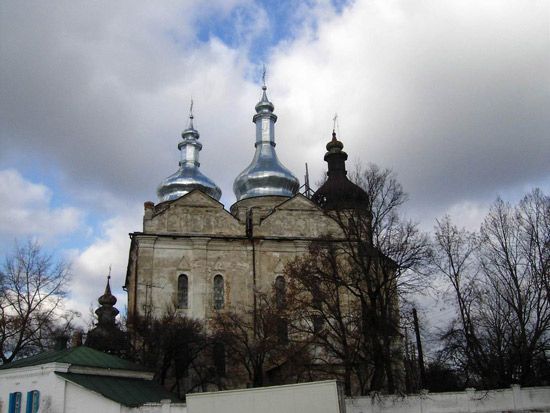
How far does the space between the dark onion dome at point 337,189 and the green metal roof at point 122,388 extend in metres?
9.93

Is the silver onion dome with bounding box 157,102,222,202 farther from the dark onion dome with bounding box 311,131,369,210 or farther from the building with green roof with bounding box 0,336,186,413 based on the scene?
the building with green roof with bounding box 0,336,186,413

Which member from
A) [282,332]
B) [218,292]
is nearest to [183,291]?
[218,292]

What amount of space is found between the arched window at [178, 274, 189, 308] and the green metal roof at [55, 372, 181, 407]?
A: 874 centimetres

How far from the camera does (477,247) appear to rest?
27.6 m

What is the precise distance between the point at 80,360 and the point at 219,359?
30.3ft

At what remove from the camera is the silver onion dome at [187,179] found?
42678 millimetres

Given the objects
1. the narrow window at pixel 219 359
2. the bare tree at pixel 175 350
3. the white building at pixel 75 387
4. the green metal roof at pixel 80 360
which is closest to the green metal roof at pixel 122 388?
the white building at pixel 75 387

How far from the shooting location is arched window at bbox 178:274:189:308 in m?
33.4

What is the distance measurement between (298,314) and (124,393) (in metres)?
7.28

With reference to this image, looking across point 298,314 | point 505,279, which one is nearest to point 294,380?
point 298,314

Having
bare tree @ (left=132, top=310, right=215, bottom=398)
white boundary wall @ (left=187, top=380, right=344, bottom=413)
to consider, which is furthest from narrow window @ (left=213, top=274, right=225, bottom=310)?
white boundary wall @ (left=187, top=380, right=344, bottom=413)

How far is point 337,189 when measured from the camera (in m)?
35.3

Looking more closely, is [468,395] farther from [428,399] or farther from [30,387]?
[30,387]

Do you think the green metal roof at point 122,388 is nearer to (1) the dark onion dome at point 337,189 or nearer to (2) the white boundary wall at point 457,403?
(2) the white boundary wall at point 457,403
